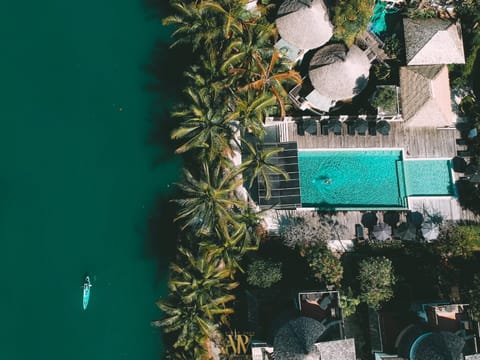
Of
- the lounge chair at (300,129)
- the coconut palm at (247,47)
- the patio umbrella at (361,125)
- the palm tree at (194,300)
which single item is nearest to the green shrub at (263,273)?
the palm tree at (194,300)

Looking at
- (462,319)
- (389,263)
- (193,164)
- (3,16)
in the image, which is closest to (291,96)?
(193,164)

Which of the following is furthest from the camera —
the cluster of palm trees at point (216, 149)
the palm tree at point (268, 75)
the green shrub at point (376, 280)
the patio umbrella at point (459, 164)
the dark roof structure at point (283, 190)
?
the patio umbrella at point (459, 164)

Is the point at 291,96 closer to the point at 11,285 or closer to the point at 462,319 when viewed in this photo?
the point at 462,319

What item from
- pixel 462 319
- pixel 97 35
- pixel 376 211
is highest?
pixel 97 35

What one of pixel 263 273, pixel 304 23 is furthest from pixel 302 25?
pixel 263 273

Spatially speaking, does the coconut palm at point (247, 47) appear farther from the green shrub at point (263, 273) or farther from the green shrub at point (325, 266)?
the green shrub at point (325, 266)

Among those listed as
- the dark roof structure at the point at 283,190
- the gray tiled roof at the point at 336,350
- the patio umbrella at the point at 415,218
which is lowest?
the gray tiled roof at the point at 336,350

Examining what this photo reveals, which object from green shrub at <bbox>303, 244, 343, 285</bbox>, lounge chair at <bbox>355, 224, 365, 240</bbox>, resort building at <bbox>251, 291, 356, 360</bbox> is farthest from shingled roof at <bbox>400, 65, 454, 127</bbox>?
resort building at <bbox>251, 291, 356, 360</bbox>
